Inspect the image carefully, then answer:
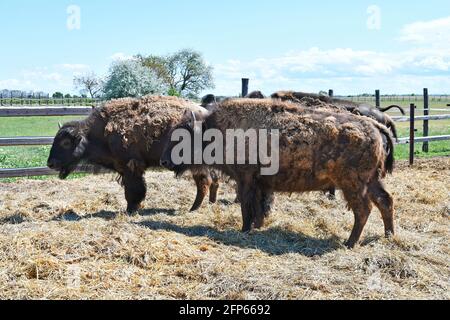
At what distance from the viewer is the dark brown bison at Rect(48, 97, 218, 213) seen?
941 centimetres

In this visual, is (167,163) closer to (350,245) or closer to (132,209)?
(132,209)

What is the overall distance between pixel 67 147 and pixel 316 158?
4776mm

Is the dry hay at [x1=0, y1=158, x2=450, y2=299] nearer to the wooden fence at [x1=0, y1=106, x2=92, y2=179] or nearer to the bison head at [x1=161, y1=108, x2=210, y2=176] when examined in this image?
the bison head at [x1=161, y1=108, x2=210, y2=176]

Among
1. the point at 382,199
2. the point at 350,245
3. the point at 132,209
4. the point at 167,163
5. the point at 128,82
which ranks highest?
the point at 128,82

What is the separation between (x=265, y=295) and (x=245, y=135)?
344cm

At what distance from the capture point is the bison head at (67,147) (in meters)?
9.55

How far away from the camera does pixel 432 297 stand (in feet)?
A: 17.7

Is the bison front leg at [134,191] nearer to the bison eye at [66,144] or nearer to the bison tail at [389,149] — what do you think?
the bison eye at [66,144]

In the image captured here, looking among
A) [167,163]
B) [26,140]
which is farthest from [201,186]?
[26,140]

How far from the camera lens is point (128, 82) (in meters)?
28.8

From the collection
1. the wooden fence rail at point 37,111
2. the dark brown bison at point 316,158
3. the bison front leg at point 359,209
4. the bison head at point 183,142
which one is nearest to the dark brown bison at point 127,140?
the bison head at point 183,142
